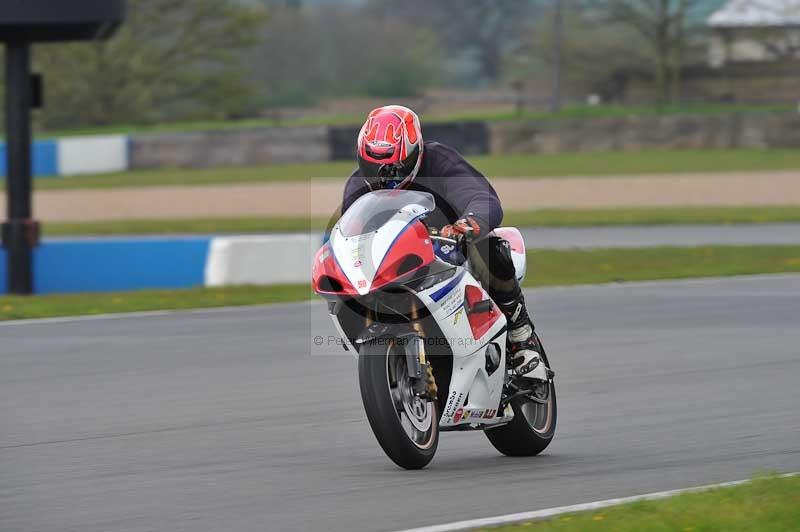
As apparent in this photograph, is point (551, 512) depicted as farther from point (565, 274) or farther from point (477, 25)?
point (477, 25)

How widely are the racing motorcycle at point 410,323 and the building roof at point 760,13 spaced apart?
32448 mm

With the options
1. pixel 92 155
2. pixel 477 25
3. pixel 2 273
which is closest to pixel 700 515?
pixel 2 273

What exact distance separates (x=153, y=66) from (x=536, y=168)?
15681mm

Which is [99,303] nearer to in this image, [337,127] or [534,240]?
[534,240]

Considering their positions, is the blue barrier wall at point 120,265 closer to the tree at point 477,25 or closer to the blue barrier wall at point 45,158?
the blue barrier wall at point 45,158

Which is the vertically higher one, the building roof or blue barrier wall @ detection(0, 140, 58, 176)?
the building roof

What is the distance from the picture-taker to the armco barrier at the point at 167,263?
1419cm

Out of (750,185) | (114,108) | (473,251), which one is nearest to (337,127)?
(750,185)

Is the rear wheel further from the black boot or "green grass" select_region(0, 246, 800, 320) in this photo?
"green grass" select_region(0, 246, 800, 320)

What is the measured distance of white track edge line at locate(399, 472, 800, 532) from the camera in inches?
188

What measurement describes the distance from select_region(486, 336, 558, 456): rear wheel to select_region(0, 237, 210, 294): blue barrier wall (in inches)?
336

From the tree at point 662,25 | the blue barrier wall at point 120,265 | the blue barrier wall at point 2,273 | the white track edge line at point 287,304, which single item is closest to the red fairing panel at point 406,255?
the white track edge line at point 287,304

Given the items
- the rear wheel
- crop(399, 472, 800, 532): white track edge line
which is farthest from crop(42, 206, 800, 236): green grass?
crop(399, 472, 800, 532): white track edge line

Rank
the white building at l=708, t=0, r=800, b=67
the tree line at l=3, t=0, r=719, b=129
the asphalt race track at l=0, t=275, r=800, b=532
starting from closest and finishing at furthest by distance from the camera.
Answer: the asphalt race track at l=0, t=275, r=800, b=532 → the white building at l=708, t=0, r=800, b=67 → the tree line at l=3, t=0, r=719, b=129
